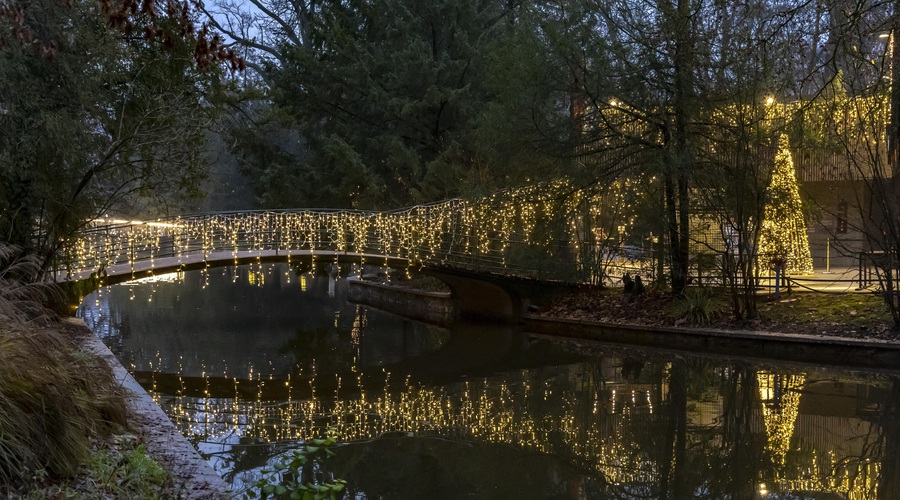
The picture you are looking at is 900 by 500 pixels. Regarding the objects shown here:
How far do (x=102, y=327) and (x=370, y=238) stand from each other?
22.5ft

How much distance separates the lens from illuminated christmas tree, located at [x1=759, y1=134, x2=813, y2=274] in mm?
18406

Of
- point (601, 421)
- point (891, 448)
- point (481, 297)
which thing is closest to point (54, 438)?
point (601, 421)

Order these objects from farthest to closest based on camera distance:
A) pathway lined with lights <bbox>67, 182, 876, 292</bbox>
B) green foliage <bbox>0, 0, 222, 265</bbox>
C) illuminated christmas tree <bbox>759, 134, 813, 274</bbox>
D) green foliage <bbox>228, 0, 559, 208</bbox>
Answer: green foliage <bbox>228, 0, 559, 208</bbox>
pathway lined with lights <bbox>67, 182, 876, 292</bbox>
illuminated christmas tree <bbox>759, 134, 813, 274</bbox>
green foliage <bbox>0, 0, 222, 265</bbox>

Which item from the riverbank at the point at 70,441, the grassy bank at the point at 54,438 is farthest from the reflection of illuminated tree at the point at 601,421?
the grassy bank at the point at 54,438

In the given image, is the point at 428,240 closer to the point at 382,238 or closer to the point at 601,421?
the point at 382,238

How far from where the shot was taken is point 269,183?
2952 cm

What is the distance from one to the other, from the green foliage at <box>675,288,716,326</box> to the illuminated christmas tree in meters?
1.53

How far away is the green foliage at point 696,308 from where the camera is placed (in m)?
18.0

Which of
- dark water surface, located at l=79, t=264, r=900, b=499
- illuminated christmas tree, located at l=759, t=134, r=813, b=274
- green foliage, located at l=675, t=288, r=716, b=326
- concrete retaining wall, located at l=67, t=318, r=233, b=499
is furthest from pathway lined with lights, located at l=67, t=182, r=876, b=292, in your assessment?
concrete retaining wall, located at l=67, t=318, r=233, b=499

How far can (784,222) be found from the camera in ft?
64.4

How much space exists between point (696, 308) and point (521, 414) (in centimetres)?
792

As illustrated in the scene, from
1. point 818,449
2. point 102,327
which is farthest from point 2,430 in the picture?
point 102,327

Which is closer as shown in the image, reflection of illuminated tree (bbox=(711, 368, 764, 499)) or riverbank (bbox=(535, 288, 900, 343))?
reflection of illuminated tree (bbox=(711, 368, 764, 499))

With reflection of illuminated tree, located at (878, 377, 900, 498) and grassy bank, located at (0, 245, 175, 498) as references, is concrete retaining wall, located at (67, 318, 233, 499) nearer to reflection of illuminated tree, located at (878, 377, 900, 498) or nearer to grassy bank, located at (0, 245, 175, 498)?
grassy bank, located at (0, 245, 175, 498)
